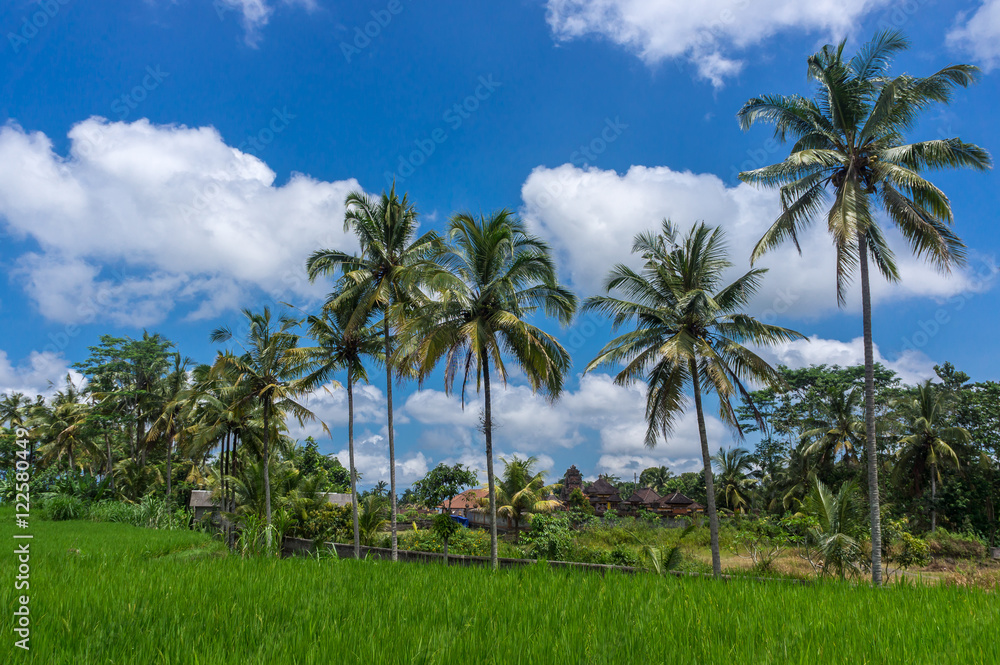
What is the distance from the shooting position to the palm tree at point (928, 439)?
97.8 feet

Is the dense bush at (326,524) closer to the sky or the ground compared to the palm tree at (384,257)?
closer to the ground

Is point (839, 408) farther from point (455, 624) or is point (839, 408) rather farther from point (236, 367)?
point (455, 624)

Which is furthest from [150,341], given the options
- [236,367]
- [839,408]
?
[839,408]

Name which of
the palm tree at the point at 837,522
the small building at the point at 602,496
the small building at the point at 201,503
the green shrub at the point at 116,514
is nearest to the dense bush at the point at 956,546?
the palm tree at the point at 837,522

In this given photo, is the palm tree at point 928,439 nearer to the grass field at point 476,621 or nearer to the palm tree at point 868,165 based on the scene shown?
the palm tree at point 868,165

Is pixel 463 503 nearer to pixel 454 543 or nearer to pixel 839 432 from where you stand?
pixel 454 543

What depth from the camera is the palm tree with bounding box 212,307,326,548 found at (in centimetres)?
2539

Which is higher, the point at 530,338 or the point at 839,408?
the point at 530,338

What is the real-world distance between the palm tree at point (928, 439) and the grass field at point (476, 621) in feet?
99.6

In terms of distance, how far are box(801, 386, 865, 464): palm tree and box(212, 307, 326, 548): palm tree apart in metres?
30.7

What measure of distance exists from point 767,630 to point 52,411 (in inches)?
2141

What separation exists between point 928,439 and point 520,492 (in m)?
23.1

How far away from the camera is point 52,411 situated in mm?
43312

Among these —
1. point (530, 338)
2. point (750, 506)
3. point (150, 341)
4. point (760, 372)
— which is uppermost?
point (150, 341)
